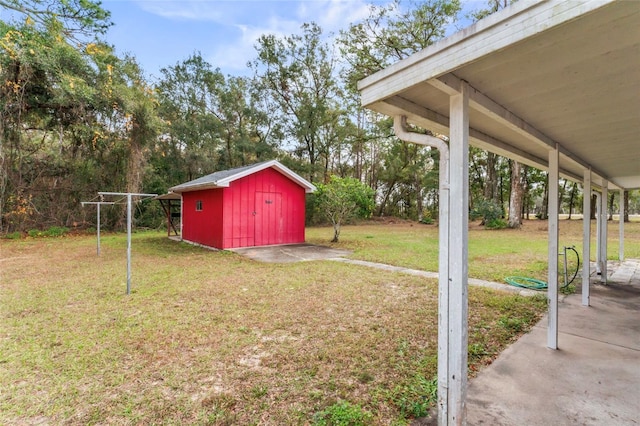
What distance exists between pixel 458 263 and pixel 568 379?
1.59 metres

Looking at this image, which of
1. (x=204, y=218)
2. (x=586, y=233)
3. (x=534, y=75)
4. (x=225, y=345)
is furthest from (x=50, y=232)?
(x=586, y=233)

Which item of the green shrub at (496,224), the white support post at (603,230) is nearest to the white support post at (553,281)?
the white support post at (603,230)

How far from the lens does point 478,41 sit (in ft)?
4.14

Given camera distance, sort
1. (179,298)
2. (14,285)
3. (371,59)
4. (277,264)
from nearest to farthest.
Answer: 1. (179,298)
2. (14,285)
3. (277,264)
4. (371,59)

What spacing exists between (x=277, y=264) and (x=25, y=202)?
11.4 m

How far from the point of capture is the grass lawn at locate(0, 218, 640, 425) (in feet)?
6.20

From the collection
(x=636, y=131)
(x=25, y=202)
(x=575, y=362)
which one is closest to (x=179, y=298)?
(x=575, y=362)

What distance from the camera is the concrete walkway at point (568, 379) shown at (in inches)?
69.5

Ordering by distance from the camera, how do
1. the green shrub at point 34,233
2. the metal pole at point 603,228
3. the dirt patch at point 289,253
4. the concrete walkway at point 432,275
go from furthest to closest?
the green shrub at point 34,233 < the dirt patch at point 289,253 < the metal pole at point 603,228 < the concrete walkway at point 432,275

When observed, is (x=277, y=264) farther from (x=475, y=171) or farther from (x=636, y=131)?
(x=475, y=171)

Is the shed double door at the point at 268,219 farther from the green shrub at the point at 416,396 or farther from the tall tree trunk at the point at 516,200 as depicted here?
the tall tree trunk at the point at 516,200

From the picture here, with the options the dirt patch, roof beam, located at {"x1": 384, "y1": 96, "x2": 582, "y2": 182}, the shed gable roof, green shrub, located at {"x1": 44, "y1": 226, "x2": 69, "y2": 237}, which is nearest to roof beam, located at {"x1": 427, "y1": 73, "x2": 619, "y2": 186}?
roof beam, located at {"x1": 384, "y1": 96, "x2": 582, "y2": 182}

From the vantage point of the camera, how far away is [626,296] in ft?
13.8

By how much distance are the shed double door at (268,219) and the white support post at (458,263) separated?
7959 mm
